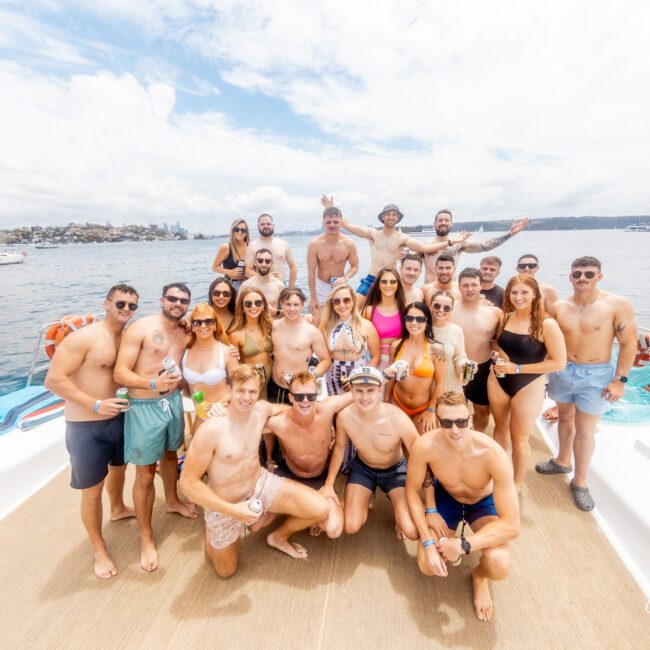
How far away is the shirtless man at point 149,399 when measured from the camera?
2.71 metres

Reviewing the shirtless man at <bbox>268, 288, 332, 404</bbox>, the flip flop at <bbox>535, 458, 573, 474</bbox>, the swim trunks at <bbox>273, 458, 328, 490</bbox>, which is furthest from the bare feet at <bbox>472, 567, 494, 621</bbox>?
the shirtless man at <bbox>268, 288, 332, 404</bbox>

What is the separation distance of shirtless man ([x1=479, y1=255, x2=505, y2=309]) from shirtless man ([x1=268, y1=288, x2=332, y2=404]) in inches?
88.5

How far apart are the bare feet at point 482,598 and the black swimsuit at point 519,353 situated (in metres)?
1.56

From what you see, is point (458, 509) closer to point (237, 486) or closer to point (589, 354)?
point (237, 486)

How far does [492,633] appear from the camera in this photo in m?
2.25

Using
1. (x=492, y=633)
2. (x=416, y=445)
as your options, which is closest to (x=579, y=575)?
(x=492, y=633)

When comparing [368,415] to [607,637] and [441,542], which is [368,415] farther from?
[607,637]

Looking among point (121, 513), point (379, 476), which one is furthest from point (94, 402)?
point (379, 476)

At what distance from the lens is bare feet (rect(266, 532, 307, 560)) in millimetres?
2791

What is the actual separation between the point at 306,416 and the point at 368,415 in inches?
21.2

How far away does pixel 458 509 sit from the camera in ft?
9.07

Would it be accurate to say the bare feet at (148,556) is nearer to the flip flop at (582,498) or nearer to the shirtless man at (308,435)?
the shirtless man at (308,435)

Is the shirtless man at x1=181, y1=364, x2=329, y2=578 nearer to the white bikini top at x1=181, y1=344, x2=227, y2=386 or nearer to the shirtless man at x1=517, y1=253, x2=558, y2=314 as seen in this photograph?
the white bikini top at x1=181, y1=344, x2=227, y2=386

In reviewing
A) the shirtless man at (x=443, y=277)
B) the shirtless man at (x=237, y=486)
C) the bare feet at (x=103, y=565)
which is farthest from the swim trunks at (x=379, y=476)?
the bare feet at (x=103, y=565)
